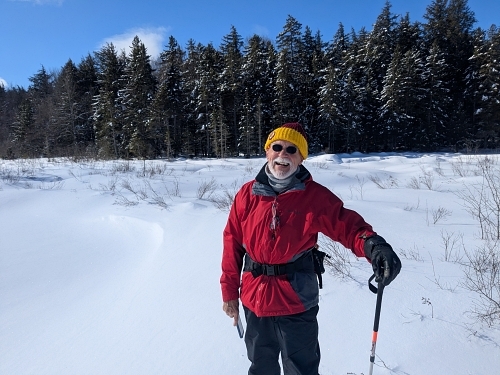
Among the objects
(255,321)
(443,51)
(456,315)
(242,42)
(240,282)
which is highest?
(242,42)

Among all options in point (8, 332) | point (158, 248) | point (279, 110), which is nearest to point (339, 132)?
point (279, 110)

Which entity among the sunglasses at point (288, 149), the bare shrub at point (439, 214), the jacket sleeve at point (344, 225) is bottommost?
the bare shrub at point (439, 214)

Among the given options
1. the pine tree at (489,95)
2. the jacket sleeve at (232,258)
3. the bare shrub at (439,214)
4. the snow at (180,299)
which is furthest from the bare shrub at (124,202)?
the pine tree at (489,95)

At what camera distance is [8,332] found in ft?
8.66

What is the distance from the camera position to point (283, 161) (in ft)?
5.57

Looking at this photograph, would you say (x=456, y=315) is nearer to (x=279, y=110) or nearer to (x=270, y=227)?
(x=270, y=227)

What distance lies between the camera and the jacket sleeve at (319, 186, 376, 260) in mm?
1527

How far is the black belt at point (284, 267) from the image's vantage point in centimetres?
163

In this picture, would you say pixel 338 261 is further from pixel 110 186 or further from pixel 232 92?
pixel 232 92

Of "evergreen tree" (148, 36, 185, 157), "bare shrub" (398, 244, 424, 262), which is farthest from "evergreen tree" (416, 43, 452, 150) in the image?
"bare shrub" (398, 244, 424, 262)

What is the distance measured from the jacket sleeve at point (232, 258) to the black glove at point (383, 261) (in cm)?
74

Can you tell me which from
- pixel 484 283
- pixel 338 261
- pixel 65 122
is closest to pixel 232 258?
pixel 338 261

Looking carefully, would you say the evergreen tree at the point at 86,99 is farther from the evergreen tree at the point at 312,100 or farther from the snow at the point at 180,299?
the snow at the point at 180,299

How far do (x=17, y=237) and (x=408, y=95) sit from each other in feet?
101
